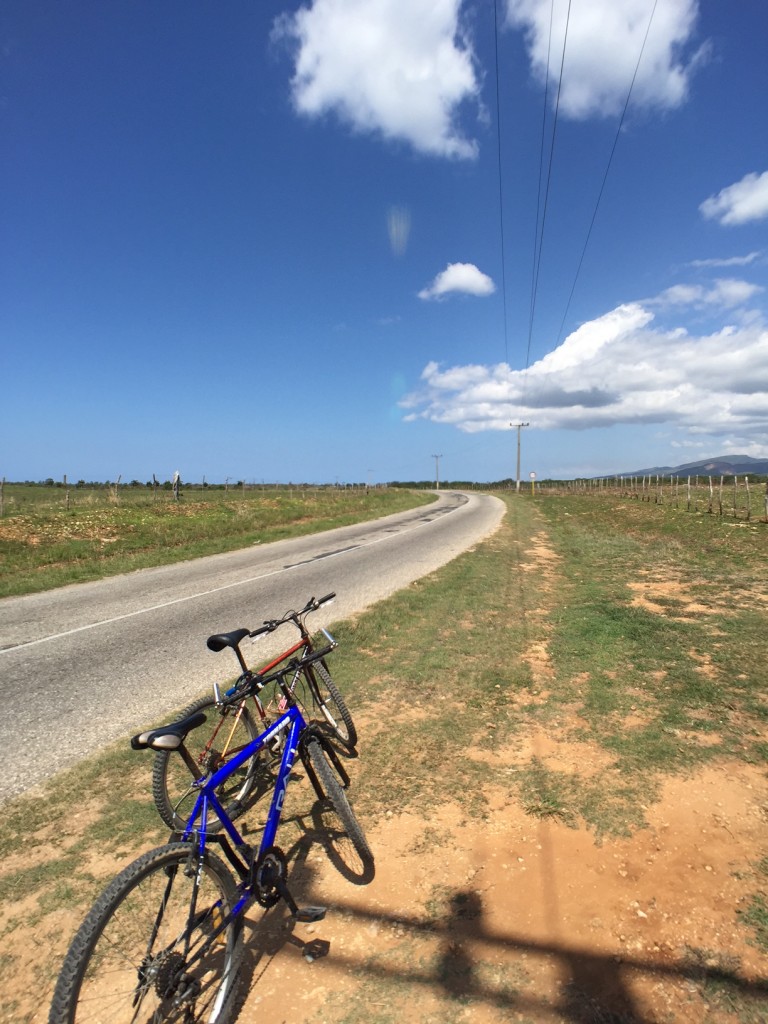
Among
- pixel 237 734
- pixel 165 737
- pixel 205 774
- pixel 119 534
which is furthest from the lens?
pixel 119 534

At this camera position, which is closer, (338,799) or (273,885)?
(273,885)

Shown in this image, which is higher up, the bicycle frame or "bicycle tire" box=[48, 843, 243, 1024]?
the bicycle frame

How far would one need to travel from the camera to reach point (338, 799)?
3.05 metres

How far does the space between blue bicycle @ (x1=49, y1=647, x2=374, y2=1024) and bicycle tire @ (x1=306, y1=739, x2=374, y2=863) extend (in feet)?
1.55

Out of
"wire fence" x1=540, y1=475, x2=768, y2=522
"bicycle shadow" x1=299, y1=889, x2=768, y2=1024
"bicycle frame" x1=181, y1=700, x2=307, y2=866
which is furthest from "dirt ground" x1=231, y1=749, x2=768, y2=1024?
"wire fence" x1=540, y1=475, x2=768, y2=522

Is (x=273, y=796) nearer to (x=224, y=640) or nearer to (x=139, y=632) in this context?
(x=224, y=640)

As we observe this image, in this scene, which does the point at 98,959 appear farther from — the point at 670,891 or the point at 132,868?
the point at 670,891

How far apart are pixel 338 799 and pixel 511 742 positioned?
229 centimetres

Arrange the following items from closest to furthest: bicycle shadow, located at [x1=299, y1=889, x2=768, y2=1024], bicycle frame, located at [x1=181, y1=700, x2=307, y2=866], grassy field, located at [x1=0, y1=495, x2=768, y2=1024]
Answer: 1. bicycle shadow, located at [x1=299, y1=889, x2=768, y2=1024]
2. bicycle frame, located at [x1=181, y1=700, x2=307, y2=866]
3. grassy field, located at [x1=0, y1=495, x2=768, y2=1024]

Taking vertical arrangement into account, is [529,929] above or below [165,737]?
below

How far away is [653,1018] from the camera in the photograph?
90.0 inches

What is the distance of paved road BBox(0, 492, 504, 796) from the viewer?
519 cm

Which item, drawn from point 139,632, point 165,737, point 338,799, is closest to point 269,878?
point 338,799

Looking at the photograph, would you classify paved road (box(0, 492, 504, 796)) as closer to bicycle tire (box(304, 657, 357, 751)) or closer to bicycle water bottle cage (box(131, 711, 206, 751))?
bicycle tire (box(304, 657, 357, 751))
